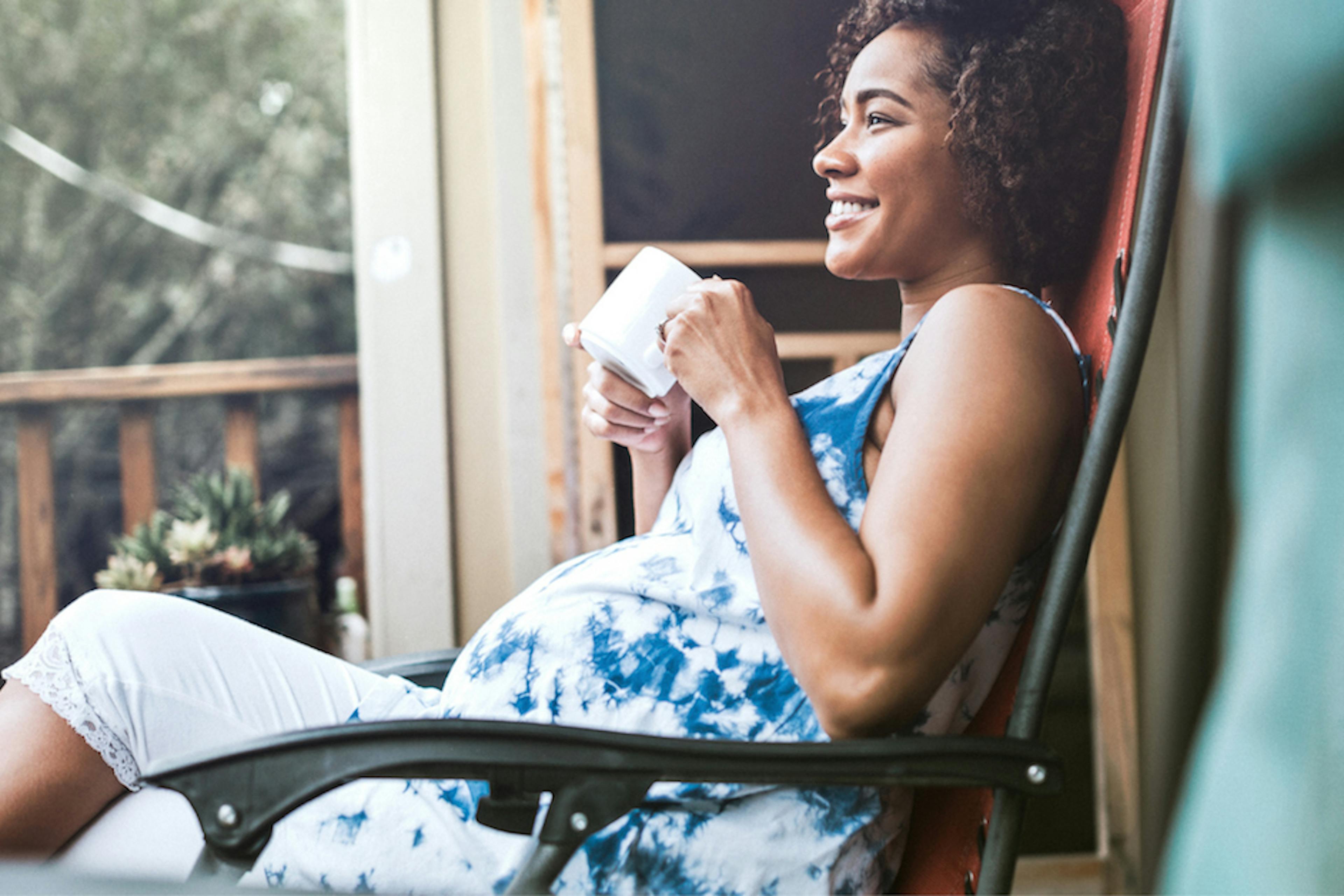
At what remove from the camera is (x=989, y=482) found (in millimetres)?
578

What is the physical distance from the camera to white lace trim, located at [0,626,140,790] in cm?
68

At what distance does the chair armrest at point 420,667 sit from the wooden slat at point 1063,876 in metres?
1.29

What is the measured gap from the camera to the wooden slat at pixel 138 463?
7.07ft

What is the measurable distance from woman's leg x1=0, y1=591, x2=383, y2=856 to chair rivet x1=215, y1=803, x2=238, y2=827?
0.23 metres

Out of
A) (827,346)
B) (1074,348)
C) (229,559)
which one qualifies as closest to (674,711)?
(1074,348)

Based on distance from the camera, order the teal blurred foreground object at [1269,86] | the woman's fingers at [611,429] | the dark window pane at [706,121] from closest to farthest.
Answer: the teal blurred foreground object at [1269,86]
the woman's fingers at [611,429]
the dark window pane at [706,121]

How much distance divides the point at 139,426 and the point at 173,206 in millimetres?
2291

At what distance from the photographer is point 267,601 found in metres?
1.77

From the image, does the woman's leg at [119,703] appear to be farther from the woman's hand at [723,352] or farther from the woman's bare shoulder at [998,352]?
the woman's bare shoulder at [998,352]

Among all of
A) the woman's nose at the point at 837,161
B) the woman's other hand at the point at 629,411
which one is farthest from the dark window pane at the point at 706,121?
the woman's other hand at the point at 629,411

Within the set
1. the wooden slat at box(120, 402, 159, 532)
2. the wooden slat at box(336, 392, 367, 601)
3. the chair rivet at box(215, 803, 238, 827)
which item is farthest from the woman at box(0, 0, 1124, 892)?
the wooden slat at box(120, 402, 159, 532)

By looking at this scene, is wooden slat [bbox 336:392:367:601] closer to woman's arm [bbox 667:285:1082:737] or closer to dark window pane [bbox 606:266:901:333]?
dark window pane [bbox 606:266:901:333]

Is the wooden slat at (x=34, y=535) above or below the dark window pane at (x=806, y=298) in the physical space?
below

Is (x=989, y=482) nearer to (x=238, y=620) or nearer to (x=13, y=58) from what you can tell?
(x=238, y=620)
